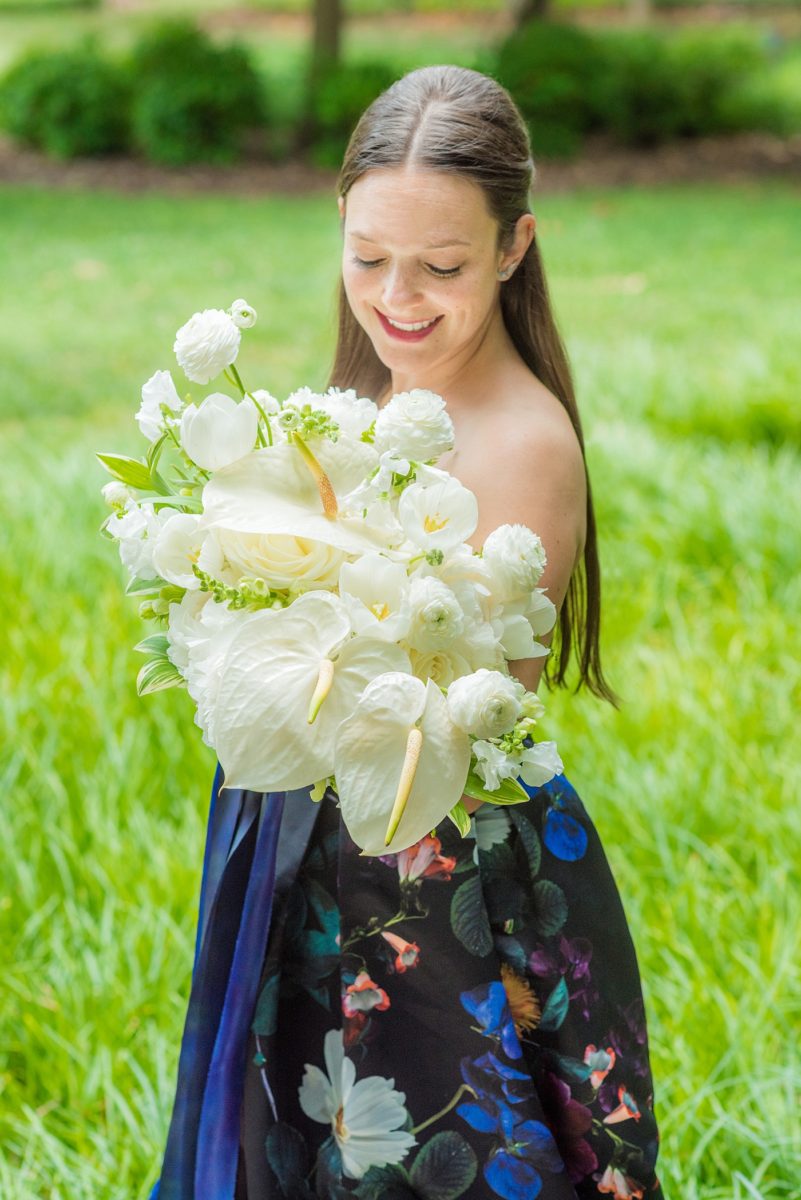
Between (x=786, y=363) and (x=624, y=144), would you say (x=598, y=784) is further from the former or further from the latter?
(x=624, y=144)

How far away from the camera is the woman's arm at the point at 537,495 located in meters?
1.43

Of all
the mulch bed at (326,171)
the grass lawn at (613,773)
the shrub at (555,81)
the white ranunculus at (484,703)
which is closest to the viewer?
the white ranunculus at (484,703)

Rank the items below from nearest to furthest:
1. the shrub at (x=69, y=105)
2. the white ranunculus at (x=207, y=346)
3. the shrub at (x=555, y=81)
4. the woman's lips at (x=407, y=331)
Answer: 1. the white ranunculus at (x=207, y=346)
2. the woman's lips at (x=407, y=331)
3. the shrub at (x=69, y=105)
4. the shrub at (x=555, y=81)

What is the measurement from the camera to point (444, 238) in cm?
142

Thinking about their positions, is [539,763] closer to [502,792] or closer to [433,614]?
[502,792]

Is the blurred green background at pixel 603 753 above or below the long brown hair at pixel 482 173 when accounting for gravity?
below

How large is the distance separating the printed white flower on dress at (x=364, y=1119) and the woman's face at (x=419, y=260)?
31.0 inches

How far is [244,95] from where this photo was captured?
496 inches

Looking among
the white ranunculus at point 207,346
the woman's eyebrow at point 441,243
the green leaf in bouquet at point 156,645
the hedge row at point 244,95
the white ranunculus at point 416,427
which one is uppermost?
the woman's eyebrow at point 441,243

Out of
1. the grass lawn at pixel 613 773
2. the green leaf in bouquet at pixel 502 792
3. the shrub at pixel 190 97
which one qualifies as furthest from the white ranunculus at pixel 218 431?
the shrub at pixel 190 97

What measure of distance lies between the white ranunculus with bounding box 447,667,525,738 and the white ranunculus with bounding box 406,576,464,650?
41 millimetres

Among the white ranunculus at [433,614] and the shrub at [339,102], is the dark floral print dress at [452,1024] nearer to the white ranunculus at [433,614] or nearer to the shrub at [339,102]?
the white ranunculus at [433,614]

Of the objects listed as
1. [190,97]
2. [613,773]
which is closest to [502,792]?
[613,773]

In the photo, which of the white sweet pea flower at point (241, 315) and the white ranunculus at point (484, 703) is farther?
the white sweet pea flower at point (241, 315)
